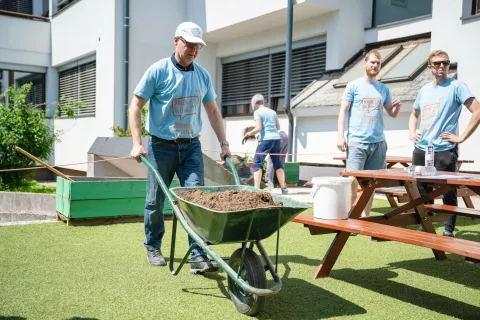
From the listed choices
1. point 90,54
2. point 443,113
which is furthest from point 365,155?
point 90,54

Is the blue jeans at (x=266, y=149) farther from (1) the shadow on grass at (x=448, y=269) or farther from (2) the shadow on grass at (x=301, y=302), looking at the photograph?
(2) the shadow on grass at (x=301, y=302)

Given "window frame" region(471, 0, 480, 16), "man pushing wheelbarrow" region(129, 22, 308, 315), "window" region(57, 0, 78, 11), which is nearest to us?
"man pushing wheelbarrow" region(129, 22, 308, 315)

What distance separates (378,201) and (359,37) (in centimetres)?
396

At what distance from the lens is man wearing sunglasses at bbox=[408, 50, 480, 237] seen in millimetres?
4672

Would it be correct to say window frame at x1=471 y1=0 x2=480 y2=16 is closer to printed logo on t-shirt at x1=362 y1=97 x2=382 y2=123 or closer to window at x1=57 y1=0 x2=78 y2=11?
printed logo on t-shirt at x1=362 y1=97 x2=382 y2=123

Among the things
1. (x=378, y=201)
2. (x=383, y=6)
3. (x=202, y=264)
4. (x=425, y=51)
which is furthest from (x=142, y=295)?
(x=383, y=6)

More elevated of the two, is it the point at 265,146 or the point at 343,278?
the point at 265,146

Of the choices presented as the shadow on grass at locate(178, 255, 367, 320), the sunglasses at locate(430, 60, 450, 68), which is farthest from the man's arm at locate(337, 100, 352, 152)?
the shadow on grass at locate(178, 255, 367, 320)

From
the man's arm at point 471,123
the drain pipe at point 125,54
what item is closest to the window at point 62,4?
the drain pipe at point 125,54

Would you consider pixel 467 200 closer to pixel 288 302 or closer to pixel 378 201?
pixel 378 201

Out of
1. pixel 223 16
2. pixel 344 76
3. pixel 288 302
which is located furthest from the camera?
pixel 223 16

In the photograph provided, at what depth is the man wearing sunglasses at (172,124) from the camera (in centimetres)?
390

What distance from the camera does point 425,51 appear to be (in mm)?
9133

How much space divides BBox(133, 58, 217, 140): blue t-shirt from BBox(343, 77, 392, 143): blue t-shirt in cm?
176
